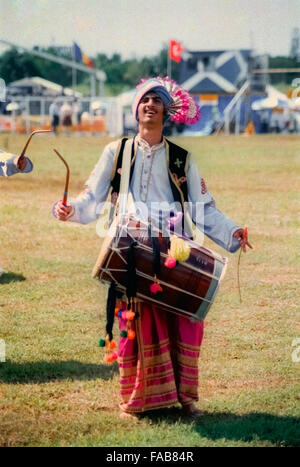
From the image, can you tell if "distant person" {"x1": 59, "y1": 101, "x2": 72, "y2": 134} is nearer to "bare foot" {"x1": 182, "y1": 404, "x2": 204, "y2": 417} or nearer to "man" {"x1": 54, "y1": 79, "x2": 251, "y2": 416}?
"man" {"x1": 54, "y1": 79, "x2": 251, "y2": 416}

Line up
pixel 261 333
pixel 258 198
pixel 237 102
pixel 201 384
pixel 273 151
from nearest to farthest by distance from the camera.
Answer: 1. pixel 201 384
2. pixel 261 333
3. pixel 258 198
4. pixel 273 151
5. pixel 237 102

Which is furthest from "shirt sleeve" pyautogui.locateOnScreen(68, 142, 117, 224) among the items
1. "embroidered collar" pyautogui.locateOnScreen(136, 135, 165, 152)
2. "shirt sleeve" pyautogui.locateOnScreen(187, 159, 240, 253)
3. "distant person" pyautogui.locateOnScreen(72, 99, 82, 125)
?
"distant person" pyautogui.locateOnScreen(72, 99, 82, 125)

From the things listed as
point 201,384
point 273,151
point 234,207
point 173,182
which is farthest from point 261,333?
point 273,151

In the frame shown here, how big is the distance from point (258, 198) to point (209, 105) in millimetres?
31294

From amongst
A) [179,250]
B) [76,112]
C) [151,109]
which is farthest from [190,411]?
[76,112]

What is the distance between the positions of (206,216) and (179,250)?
450mm

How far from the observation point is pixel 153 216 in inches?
179

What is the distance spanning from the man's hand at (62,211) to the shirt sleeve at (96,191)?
52 mm

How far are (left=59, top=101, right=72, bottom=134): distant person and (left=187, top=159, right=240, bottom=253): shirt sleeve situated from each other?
31.2m

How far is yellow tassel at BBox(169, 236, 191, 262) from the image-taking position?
14.3ft

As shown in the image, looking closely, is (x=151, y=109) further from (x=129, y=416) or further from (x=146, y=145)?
(x=129, y=416)

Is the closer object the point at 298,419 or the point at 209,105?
the point at 298,419

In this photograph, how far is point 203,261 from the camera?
452 centimetres

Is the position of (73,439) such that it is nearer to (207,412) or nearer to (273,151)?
(207,412)
